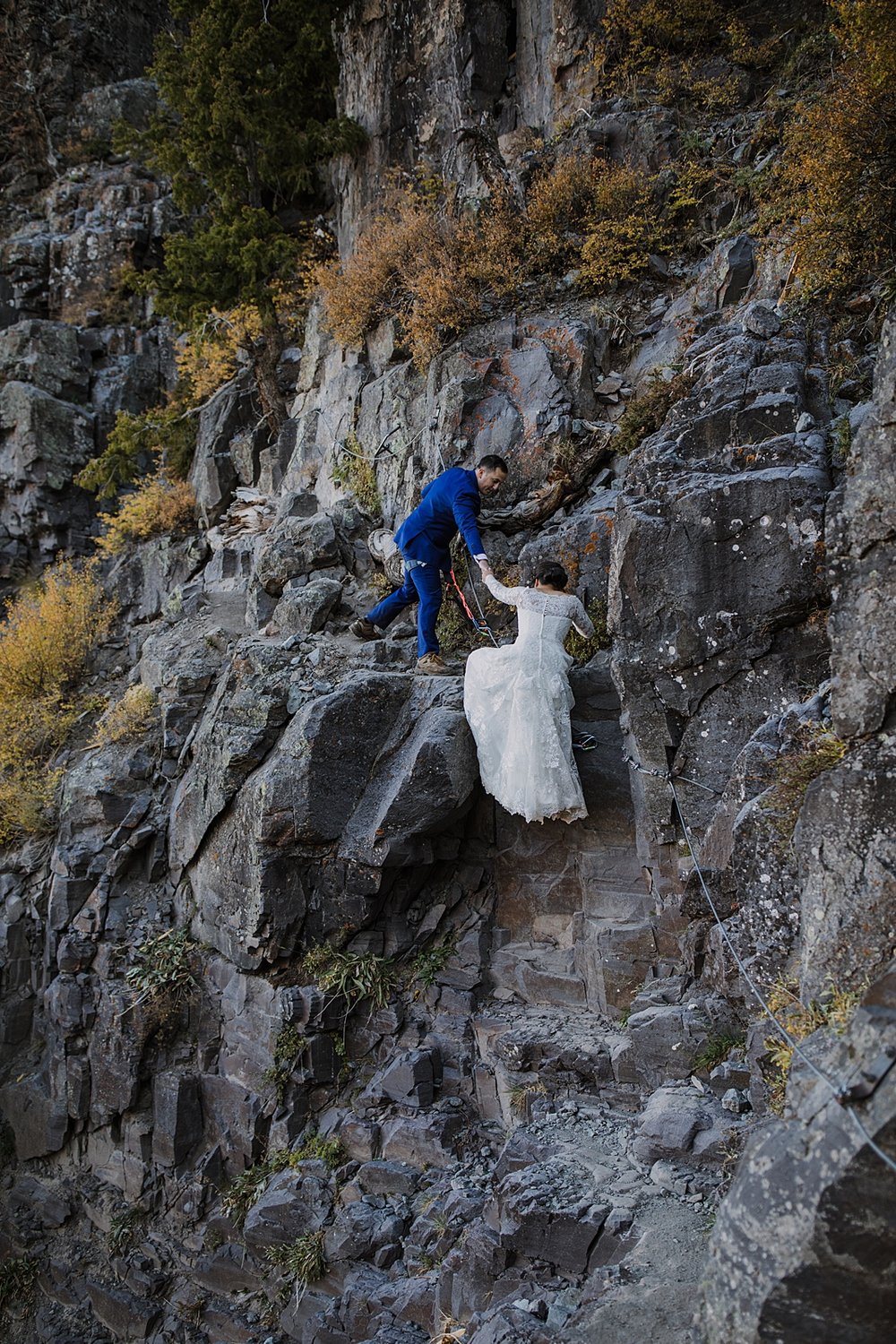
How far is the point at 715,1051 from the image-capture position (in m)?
6.80

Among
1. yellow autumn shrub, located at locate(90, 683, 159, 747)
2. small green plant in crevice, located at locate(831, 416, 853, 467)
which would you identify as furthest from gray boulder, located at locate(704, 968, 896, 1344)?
yellow autumn shrub, located at locate(90, 683, 159, 747)

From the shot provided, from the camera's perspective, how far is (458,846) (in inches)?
367

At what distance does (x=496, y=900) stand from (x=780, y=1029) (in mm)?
4424

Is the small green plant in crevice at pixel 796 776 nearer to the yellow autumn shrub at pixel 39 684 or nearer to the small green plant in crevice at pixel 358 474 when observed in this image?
the small green plant in crevice at pixel 358 474

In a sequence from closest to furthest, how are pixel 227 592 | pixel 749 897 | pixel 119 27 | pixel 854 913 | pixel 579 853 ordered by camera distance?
pixel 854 913, pixel 749 897, pixel 579 853, pixel 227 592, pixel 119 27

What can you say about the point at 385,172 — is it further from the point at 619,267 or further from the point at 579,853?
the point at 579,853

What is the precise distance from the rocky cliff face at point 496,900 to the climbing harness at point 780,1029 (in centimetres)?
4

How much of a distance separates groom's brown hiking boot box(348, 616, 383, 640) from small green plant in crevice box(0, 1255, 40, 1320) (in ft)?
26.9

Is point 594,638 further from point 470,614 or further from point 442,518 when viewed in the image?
point 442,518

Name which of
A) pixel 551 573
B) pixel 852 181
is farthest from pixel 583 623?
pixel 852 181

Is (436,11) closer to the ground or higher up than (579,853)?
higher up

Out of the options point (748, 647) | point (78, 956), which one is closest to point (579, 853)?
point (748, 647)

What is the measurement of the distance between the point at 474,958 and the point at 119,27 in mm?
26721

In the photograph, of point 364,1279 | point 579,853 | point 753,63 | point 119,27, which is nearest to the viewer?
point 364,1279
